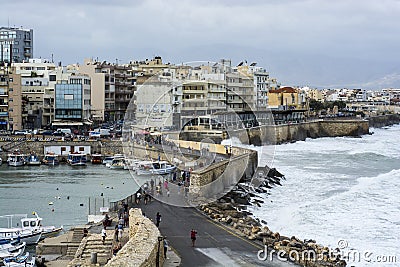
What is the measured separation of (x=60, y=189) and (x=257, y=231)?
50.5 feet

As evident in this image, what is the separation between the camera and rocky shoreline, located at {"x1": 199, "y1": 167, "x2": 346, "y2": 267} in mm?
16219

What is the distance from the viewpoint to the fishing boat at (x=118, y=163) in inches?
1607

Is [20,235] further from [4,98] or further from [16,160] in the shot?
[4,98]

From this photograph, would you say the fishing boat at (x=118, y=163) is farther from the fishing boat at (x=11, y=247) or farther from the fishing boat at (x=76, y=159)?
the fishing boat at (x=11, y=247)

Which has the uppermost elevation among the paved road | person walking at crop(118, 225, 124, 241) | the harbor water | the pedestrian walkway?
person walking at crop(118, 225, 124, 241)

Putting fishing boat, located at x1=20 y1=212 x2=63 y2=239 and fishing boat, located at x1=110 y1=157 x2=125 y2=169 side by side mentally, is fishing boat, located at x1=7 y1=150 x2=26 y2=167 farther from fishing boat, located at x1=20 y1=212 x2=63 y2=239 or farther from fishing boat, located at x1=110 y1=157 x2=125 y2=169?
fishing boat, located at x1=20 y1=212 x2=63 y2=239

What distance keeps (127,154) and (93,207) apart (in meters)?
17.5

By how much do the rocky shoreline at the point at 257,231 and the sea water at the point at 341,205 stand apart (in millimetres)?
→ 596

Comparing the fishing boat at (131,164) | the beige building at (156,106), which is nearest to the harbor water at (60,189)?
the fishing boat at (131,164)

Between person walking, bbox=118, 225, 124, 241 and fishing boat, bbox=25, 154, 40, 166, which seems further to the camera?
fishing boat, bbox=25, 154, 40, 166

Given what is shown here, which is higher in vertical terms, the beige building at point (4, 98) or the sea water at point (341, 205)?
the beige building at point (4, 98)

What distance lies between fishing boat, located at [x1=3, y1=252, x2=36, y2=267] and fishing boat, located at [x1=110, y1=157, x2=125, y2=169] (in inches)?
905

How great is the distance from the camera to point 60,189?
3148 cm

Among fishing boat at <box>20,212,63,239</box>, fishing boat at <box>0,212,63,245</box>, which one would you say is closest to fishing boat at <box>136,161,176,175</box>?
fishing boat at <box>0,212,63,245</box>
